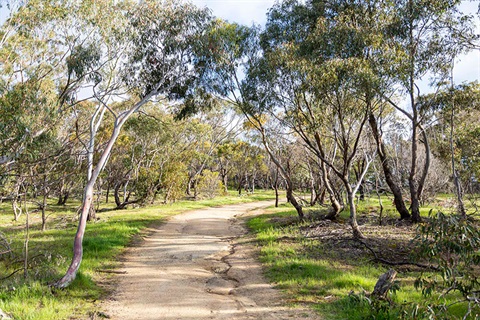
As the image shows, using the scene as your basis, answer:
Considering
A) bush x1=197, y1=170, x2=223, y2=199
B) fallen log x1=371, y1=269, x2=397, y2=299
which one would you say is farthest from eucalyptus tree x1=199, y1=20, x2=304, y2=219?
bush x1=197, y1=170, x2=223, y2=199

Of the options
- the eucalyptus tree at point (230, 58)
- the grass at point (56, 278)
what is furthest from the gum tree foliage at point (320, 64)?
the grass at point (56, 278)

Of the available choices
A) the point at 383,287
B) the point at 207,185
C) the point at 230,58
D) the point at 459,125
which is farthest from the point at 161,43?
the point at 207,185

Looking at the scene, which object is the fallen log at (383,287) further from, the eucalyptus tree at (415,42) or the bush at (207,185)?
the bush at (207,185)

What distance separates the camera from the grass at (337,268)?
553 cm

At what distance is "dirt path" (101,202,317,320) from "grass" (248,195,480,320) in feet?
1.61

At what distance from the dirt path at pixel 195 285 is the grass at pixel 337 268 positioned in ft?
1.61

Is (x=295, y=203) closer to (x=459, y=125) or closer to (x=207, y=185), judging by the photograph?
(x=459, y=125)

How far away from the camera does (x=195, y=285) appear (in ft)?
23.6

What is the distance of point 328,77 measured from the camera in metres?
10.5

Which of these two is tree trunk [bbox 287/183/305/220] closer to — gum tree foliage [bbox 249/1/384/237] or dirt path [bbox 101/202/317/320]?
gum tree foliage [bbox 249/1/384/237]

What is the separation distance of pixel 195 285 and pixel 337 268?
340 cm

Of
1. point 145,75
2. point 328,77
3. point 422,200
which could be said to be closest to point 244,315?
point 328,77

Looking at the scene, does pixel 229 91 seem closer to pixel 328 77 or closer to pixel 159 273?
pixel 328 77

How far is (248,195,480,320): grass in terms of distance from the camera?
5534 mm
